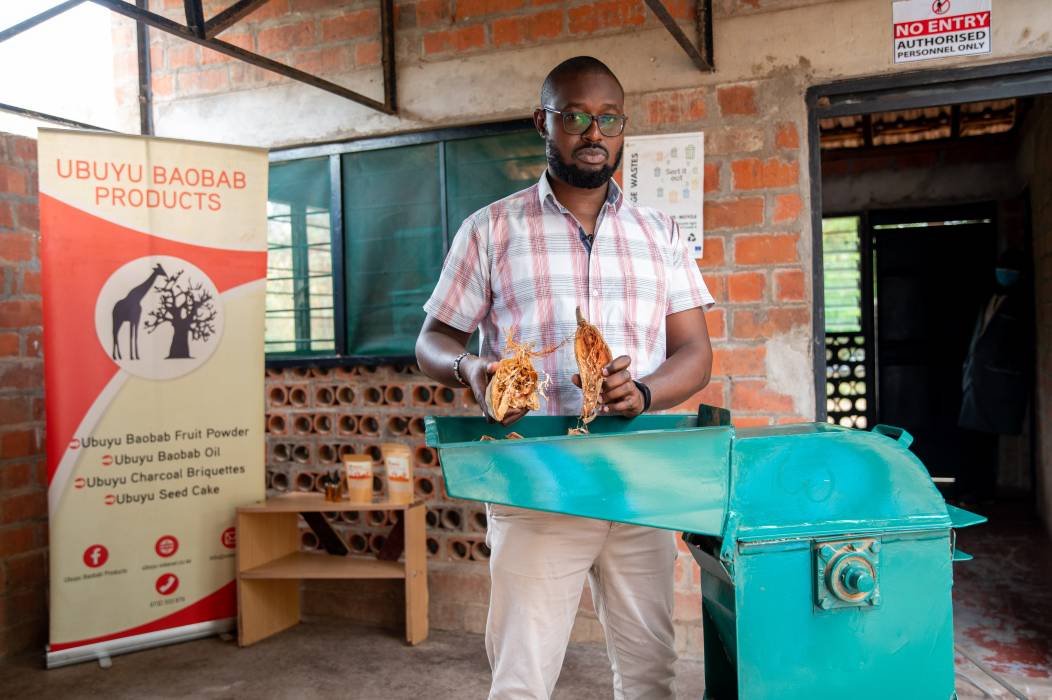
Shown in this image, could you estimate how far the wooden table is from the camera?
3.42m

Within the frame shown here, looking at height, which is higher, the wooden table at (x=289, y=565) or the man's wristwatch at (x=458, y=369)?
the man's wristwatch at (x=458, y=369)

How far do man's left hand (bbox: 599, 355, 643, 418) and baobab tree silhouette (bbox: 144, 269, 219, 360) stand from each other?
2.37 m

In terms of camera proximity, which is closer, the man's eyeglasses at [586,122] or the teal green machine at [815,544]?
the teal green machine at [815,544]

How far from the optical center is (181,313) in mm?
3352

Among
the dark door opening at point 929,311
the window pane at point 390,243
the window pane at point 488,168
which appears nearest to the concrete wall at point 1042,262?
the dark door opening at point 929,311

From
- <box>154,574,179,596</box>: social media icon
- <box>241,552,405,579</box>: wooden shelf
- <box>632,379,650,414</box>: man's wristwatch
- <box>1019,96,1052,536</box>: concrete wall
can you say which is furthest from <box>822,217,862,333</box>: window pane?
<box>632,379,650,414</box>: man's wristwatch

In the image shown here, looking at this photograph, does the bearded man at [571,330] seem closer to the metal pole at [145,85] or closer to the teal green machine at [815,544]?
the teal green machine at [815,544]

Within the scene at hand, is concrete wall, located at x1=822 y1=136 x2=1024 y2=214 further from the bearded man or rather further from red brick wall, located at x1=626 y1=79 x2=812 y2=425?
the bearded man

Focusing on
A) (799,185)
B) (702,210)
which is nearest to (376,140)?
(702,210)

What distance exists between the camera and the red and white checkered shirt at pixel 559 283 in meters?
1.80

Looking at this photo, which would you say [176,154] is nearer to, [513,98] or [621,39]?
[513,98]

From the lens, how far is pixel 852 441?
1.45 metres

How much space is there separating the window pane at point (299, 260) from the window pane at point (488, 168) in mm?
648

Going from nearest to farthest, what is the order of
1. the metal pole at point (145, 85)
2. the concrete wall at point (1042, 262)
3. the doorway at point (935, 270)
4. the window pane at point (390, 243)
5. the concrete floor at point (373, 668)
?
the concrete floor at point (373, 668), the window pane at point (390, 243), the metal pole at point (145, 85), the concrete wall at point (1042, 262), the doorway at point (935, 270)
